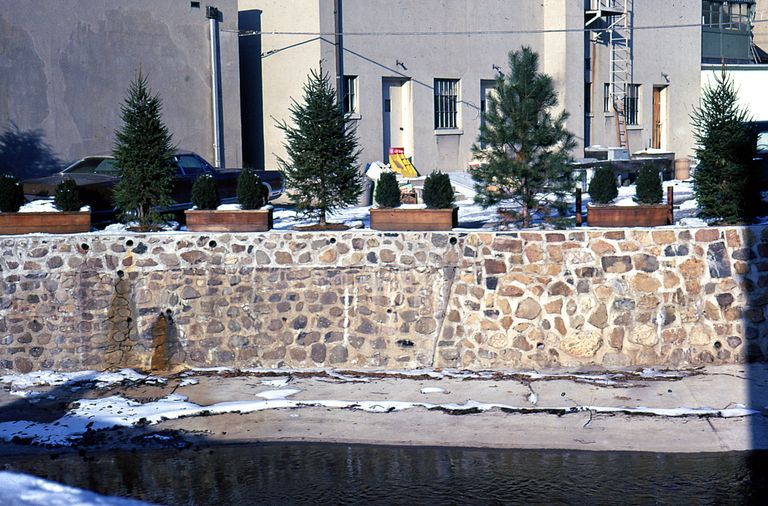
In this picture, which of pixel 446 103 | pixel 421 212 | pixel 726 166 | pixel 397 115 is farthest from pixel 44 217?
pixel 446 103

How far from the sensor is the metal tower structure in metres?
31.1

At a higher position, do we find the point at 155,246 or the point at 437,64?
the point at 437,64

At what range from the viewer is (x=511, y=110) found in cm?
1464

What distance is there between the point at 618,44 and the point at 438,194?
20.8 m

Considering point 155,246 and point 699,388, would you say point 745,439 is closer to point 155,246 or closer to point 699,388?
point 699,388

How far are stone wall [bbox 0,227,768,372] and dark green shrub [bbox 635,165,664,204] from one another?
1.08 meters

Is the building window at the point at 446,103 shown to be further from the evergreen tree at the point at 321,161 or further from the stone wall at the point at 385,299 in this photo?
the stone wall at the point at 385,299

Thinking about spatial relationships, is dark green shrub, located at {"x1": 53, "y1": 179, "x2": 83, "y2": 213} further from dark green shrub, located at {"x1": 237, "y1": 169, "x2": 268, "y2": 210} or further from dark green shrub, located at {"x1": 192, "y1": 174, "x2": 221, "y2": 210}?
dark green shrub, located at {"x1": 237, "y1": 169, "x2": 268, "y2": 210}

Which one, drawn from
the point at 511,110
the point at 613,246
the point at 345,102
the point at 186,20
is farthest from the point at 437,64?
the point at 613,246

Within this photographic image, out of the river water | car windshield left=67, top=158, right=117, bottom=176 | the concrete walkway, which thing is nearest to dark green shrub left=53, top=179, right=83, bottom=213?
the concrete walkway

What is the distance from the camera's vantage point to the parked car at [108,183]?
1567 cm

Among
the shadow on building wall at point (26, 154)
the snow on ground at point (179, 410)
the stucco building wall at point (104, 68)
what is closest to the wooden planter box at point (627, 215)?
the snow on ground at point (179, 410)

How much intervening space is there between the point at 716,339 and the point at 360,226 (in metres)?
5.25

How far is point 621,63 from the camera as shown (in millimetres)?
32531
